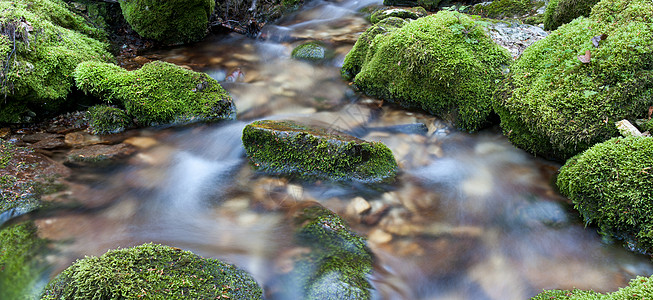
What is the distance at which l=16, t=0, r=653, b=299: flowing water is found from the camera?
3.26 meters

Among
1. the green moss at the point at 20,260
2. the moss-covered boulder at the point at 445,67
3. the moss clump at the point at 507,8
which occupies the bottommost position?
the green moss at the point at 20,260

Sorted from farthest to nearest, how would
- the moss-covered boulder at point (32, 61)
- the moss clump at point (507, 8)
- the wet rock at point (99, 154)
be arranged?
the moss clump at point (507, 8) < the moss-covered boulder at point (32, 61) < the wet rock at point (99, 154)

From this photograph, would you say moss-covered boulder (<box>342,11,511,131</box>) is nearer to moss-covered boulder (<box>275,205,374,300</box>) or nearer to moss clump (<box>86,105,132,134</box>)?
moss-covered boulder (<box>275,205,374,300</box>)

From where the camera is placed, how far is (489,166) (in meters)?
4.49

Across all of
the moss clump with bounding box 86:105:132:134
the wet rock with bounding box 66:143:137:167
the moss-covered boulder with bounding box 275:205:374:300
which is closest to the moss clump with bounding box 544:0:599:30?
the moss-covered boulder with bounding box 275:205:374:300

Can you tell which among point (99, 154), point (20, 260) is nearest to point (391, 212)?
point (20, 260)

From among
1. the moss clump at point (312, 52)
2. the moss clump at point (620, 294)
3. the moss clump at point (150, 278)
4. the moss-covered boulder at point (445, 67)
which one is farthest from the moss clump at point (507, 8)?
the moss clump at point (150, 278)

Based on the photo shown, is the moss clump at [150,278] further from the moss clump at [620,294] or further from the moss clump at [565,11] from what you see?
the moss clump at [565,11]

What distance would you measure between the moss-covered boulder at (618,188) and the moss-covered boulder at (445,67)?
5.05 ft

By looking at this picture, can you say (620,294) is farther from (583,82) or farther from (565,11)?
(565,11)

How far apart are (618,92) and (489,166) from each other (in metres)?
1.44

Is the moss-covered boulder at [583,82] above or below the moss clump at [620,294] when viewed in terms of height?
above

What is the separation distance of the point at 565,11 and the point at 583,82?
6.83 feet

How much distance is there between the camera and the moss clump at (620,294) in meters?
2.36
